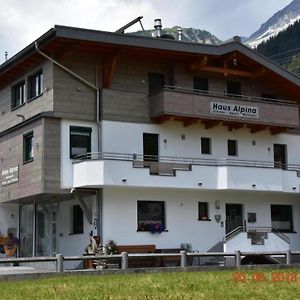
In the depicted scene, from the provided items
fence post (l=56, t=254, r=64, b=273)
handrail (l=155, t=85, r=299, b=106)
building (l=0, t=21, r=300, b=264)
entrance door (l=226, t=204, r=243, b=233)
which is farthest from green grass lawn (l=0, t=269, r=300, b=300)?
entrance door (l=226, t=204, r=243, b=233)

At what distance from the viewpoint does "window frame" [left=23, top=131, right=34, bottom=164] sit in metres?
31.2

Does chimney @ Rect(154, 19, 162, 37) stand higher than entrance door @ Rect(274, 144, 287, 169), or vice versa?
chimney @ Rect(154, 19, 162, 37)

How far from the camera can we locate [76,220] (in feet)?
106

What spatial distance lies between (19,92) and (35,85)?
2.15 meters

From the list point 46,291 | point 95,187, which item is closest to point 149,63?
point 95,187

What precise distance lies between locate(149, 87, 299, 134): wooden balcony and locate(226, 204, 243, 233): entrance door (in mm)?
4059

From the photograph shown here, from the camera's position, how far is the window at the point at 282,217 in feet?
117

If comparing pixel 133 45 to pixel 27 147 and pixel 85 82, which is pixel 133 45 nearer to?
pixel 85 82

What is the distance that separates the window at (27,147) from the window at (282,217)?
515 inches

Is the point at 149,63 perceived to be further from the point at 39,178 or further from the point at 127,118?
the point at 39,178

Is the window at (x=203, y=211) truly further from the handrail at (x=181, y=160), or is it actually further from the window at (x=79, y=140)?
the window at (x=79, y=140)

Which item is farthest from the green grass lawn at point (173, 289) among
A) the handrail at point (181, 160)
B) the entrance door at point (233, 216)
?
the entrance door at point (233, 216)

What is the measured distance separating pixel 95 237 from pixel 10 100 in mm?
9965

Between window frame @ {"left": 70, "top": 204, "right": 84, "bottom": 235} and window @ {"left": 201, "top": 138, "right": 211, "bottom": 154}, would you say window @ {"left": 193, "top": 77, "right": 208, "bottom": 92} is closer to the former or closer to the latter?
window @ {"left": 201, "top": 138, "right": 211, "bottom": 154}
